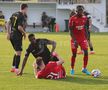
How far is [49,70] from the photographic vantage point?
1441cm

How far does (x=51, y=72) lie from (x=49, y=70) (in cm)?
9

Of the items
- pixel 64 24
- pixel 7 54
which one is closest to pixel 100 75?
pixel 7 54

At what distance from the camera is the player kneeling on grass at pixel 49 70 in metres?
14.4

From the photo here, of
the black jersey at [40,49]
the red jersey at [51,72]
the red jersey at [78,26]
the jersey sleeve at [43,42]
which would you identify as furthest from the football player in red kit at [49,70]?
the red jersey at [78,26]

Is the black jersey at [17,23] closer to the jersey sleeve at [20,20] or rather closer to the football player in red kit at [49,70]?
the jersey sleeve at [20,20]

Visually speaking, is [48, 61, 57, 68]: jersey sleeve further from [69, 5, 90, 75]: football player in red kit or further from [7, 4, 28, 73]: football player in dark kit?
[7, 4, 28, 73]: football player in dark kit

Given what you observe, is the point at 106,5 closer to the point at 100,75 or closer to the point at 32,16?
the point at 32,16

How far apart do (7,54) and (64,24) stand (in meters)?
32.7

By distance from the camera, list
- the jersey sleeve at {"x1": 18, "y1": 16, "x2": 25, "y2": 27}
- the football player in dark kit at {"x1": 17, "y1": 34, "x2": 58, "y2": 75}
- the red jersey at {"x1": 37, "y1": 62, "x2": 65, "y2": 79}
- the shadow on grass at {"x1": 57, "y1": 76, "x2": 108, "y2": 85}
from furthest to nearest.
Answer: the jersey sleeve at {"x1": 18, "y1": 16, "x2": 25, "y2": 27}
the football player in dark kit at {"x1": 17, "y1": 34, "x2": 58, "y2": 75}
the red jersey at {"x1": 37, "y1": 62, "x2": 65, "y2": 79}
the shadow on grass at {"x1": 57, "y1": 76, "x2": 108, "y2": 85}

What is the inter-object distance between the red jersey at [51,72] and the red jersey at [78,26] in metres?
1.60

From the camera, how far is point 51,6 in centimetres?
5678

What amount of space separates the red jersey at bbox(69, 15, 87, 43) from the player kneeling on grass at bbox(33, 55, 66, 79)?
4.81 ft

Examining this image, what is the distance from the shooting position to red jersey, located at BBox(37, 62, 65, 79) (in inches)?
567

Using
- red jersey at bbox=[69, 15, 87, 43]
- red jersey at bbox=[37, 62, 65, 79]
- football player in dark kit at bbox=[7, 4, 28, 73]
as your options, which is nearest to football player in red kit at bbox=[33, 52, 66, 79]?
red jersey at bbox=[37, 62, 65, 79]
